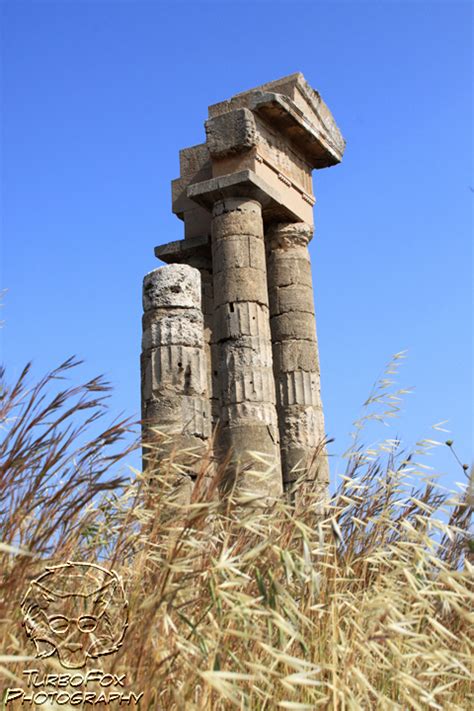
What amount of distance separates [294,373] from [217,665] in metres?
8.47

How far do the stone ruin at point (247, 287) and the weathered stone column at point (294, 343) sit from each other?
15mm

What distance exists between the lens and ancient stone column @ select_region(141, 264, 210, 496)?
7.88 meters

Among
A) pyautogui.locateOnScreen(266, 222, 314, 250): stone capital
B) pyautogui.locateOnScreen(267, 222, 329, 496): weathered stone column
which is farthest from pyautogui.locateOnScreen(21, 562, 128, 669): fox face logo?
pyautogui.locateOnScreen(266, 222, 314, 250): stone capital

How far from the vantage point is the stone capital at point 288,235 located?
10773 mm

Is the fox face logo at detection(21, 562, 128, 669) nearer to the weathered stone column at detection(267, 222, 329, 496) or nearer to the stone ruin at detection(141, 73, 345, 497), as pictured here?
the stone ruin at detection(141, 73, 345, 497)

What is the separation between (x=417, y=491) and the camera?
11.2ft

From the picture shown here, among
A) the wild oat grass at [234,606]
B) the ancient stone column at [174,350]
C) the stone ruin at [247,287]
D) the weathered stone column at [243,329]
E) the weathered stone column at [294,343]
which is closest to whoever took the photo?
the wild oat grass at [234,606]

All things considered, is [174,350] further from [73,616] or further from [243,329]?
[73,616]

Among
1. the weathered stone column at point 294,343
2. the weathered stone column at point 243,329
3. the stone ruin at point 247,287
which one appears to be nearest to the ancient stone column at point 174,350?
the stone ruin at point 247,287

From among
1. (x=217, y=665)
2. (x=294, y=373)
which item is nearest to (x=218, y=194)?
(x=294, y=373)

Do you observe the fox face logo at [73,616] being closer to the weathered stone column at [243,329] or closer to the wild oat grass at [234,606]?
the wild oat grass at [234,606]

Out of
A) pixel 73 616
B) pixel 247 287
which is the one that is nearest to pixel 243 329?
pixel 247 287

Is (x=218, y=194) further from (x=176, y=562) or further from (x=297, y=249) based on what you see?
(x=176, y=562)

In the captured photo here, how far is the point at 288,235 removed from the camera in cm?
1080
